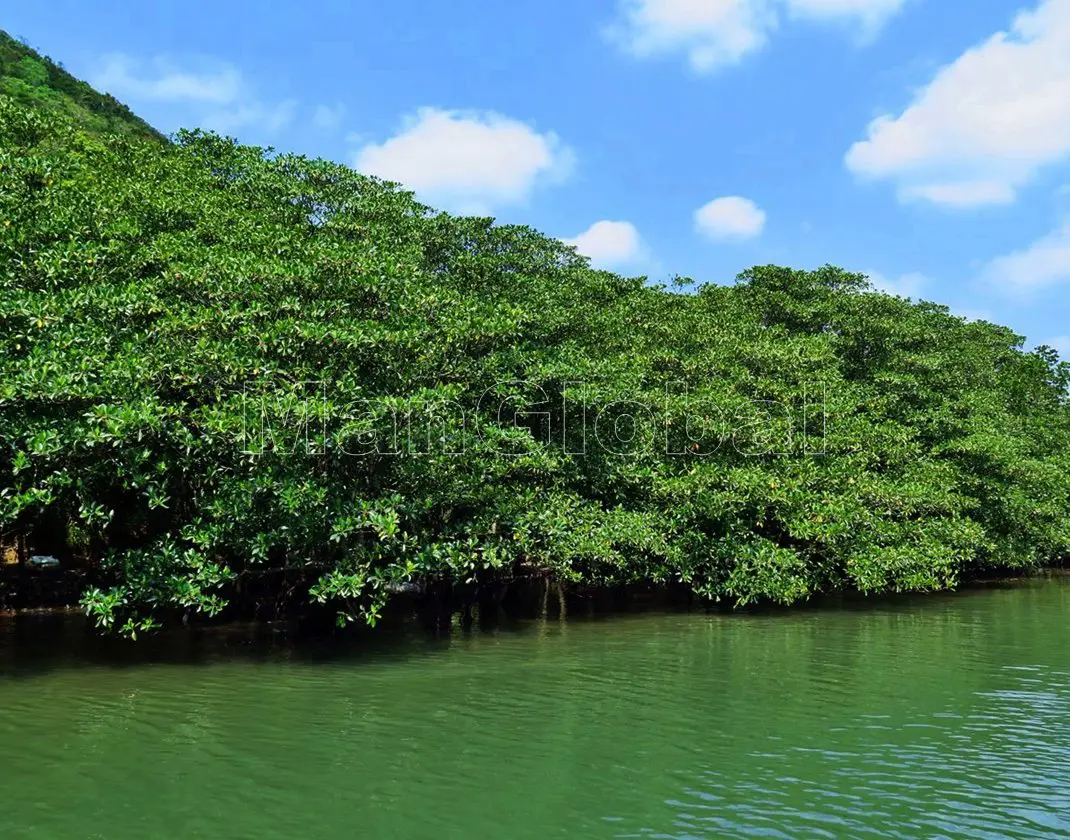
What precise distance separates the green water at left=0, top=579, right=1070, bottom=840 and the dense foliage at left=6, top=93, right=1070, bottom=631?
182 cm

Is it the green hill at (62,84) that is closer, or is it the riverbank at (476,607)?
the riverbank at (476,607)

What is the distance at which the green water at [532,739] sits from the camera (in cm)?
827

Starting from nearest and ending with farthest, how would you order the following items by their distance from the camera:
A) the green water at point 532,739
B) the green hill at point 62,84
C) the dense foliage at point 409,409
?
the green water at point 532,739
the dense foliage at point 409,409
the green hill at point 62,84

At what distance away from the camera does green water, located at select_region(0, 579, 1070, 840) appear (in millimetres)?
8273

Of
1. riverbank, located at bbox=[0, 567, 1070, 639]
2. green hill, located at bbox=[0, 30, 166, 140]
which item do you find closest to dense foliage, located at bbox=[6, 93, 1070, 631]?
riverbank, located at bbox=[0, 567, 1070, 639]

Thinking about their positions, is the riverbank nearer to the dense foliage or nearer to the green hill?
the dense foliage

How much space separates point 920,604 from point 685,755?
69.9 feet

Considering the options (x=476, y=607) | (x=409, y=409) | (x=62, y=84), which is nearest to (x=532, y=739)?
(x=409, y=409)

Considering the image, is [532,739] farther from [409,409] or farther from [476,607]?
[476,607]

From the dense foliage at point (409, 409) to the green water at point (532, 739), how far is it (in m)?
1.82

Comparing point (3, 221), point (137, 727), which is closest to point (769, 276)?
point (3, 221)

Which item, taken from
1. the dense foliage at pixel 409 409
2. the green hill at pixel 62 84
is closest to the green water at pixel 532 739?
the dense foliage at pixel 409 409

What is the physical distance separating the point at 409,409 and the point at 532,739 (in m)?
6.39

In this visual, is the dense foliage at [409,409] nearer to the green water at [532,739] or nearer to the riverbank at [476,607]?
the riverbank at [476,607]
